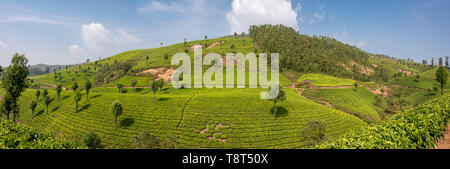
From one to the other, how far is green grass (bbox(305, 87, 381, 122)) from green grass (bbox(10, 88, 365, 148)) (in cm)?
3204

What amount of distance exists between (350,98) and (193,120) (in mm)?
99628

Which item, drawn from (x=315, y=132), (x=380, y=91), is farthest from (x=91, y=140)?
(x=380, y=91)

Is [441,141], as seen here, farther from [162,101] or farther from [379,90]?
[379,90]

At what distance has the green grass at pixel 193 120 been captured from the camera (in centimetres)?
4675

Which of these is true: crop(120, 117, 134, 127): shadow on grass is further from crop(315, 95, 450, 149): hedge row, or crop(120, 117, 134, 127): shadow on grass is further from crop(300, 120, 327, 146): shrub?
crop(315, 95, 450, 149): hedge row

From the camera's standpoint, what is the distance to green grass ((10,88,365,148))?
46.8m

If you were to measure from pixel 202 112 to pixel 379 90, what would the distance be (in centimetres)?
15452

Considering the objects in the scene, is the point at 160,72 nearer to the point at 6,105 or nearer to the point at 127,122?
the point at 127,122

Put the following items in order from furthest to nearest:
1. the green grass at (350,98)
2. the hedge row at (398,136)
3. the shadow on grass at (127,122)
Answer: the green grass at (350,98), the shadow on grass at (127,122), the hedge row at (398,136)

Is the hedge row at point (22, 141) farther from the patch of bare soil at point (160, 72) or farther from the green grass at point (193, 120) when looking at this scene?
the patch of bare soil at point (160, 72)

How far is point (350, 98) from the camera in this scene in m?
100

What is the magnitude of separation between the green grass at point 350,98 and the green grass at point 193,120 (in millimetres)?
32042

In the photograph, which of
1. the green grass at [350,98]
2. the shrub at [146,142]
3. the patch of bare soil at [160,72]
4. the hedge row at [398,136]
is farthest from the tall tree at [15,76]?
the green grass at [350,98]

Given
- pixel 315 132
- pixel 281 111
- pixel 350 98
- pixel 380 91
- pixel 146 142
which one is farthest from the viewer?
pixel 380 91
